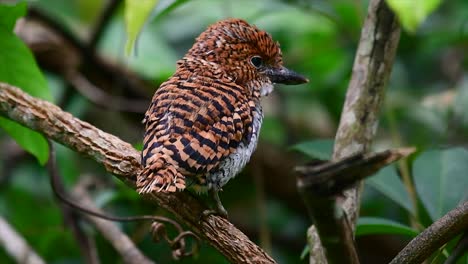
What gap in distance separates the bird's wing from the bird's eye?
0.34 meters

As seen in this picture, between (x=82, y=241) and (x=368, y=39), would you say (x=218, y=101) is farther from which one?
(x=82, y=241)

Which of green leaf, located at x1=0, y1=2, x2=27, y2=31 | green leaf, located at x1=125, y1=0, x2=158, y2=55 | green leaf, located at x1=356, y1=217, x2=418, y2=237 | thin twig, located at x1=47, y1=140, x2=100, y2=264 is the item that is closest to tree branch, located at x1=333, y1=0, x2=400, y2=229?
green leaf, located at x1=356, y1=217, x2=418, y2=237

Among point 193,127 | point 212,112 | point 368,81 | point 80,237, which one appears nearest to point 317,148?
point 368,81

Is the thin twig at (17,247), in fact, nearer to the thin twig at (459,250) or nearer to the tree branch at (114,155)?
the tree branch at (114,155)

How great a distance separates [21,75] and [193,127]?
70cm

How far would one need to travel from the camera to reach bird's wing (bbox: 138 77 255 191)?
2439 mm

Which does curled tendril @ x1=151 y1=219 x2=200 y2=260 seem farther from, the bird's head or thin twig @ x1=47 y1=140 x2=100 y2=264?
thin twig @ x1=47 y1=140 x2=100 y2=264

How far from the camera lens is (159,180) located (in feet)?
7.38

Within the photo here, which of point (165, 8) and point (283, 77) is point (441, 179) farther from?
point (165, 8)

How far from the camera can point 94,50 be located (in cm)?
503

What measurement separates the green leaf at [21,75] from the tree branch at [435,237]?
1.50 m

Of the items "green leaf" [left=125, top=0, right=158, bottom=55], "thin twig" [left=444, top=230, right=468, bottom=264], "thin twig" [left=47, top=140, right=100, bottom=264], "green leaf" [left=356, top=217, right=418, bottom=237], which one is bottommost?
"thin twig" [left=47, top=140, right=100, bottom=264]

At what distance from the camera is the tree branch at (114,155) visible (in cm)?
225

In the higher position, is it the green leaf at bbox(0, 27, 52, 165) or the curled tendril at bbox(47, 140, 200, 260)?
the green leaf at bbox(0, 27, 52, 165)
